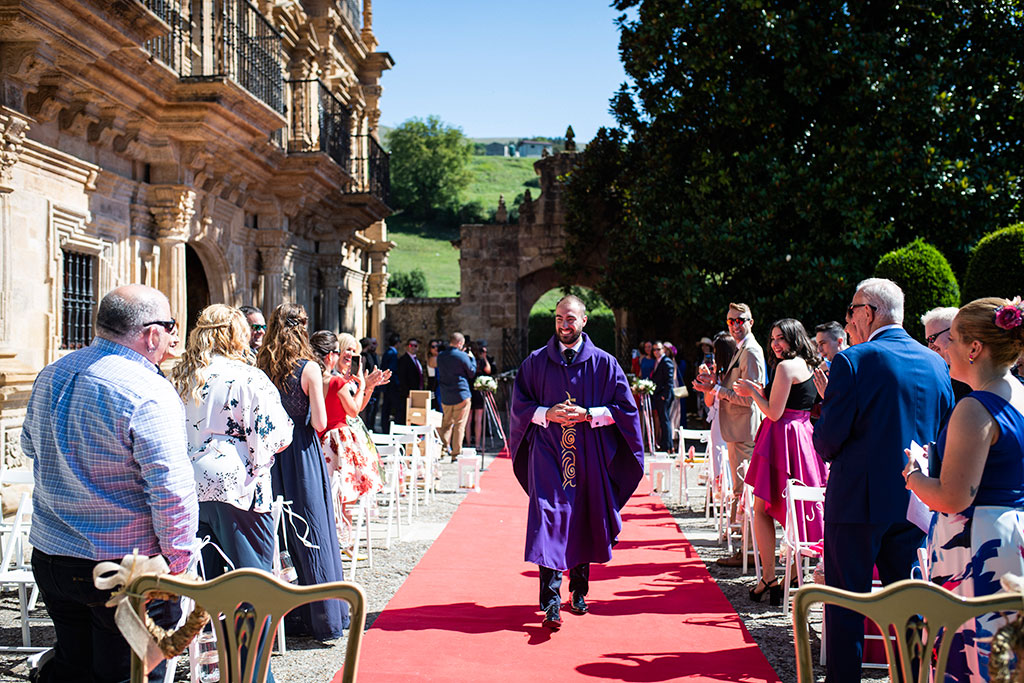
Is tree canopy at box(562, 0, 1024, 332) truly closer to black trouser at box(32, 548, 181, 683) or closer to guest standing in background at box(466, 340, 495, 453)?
guest standing in background at box(466, 340, 495, 453)

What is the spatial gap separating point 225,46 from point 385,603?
32.7 feet

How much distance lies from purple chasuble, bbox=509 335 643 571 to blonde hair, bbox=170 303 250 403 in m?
1.99

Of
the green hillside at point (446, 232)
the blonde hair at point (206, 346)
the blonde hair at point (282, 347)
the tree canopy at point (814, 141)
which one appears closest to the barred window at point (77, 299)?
the blonde hair at point (282, 347)

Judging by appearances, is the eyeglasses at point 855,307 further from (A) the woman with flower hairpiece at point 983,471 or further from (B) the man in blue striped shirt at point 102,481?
(B) the man in blue striped shirt at point 102,481

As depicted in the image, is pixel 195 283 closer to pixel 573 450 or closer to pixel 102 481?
pixel 573 450

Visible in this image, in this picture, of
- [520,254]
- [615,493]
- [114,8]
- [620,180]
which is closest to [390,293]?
[520,254]

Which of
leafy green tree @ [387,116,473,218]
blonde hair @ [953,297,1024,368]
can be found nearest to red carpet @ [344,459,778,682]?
blonde hair @ [953,297,1024,368]

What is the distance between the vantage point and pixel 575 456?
5711mm

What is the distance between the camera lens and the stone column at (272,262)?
14.9m

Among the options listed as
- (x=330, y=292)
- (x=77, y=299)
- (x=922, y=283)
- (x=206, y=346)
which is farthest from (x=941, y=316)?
(x=330, y=292)

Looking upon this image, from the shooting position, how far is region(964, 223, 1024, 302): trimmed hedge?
10211 mm

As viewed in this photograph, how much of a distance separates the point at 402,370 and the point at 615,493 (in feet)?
31.6

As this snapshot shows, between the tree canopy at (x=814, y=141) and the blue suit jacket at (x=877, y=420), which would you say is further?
the tree canopy at (x=814, y=141)

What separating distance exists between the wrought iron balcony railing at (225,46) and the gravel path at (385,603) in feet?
22.6
